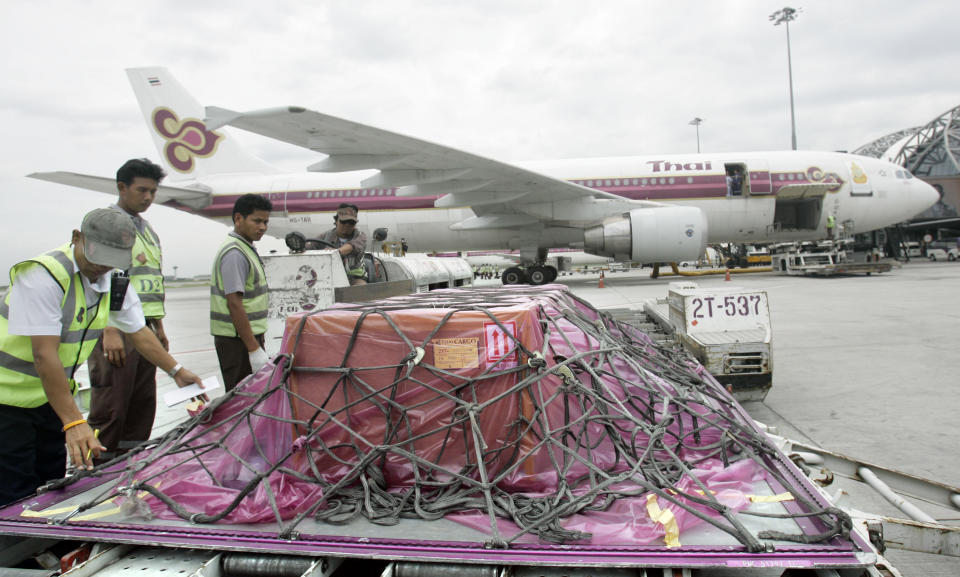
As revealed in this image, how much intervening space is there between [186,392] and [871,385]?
16.8 feet

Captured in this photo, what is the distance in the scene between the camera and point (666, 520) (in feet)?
5.14

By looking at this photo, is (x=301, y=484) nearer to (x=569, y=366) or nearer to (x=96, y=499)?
(x=96, y=499)

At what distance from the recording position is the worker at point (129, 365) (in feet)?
10.1

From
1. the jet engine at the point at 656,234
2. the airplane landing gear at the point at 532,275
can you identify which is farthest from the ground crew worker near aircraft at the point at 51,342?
the airplane landing gear at the point at 532,275

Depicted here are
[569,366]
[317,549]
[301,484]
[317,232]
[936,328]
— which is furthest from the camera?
[317,232]

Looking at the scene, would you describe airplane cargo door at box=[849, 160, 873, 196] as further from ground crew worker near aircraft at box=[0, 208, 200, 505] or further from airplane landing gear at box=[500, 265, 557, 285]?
ground crew worker near aircraft at box=[0, 208, 200, 505]

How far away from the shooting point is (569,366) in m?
2.13

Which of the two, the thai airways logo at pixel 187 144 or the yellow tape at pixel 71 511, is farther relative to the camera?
the thai airways logo at pixel 187 144

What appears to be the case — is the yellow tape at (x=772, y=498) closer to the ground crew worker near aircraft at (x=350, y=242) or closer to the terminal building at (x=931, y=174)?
the ground crew worker near aircraft at (x=350, y=242)

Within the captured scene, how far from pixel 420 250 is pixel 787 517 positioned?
575 inches

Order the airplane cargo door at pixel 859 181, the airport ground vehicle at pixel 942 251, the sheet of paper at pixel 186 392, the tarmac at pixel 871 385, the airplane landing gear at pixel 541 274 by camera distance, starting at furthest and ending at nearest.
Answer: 1. the airport ground vehicle at pixel 942 251
2. the airplane cargo door at pixel 859 181
3. the airplane landing gear at pixel 541 274
4. the tarmac at pixel 871 385
5. the sheet of paper at pixel 186 392

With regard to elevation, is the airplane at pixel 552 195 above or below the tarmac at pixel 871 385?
above

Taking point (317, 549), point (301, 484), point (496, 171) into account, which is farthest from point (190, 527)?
point (496, 171)

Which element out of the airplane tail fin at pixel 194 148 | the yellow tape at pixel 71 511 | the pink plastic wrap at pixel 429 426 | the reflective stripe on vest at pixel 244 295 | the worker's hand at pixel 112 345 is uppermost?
the airplane tail fin at pixel 194 148
